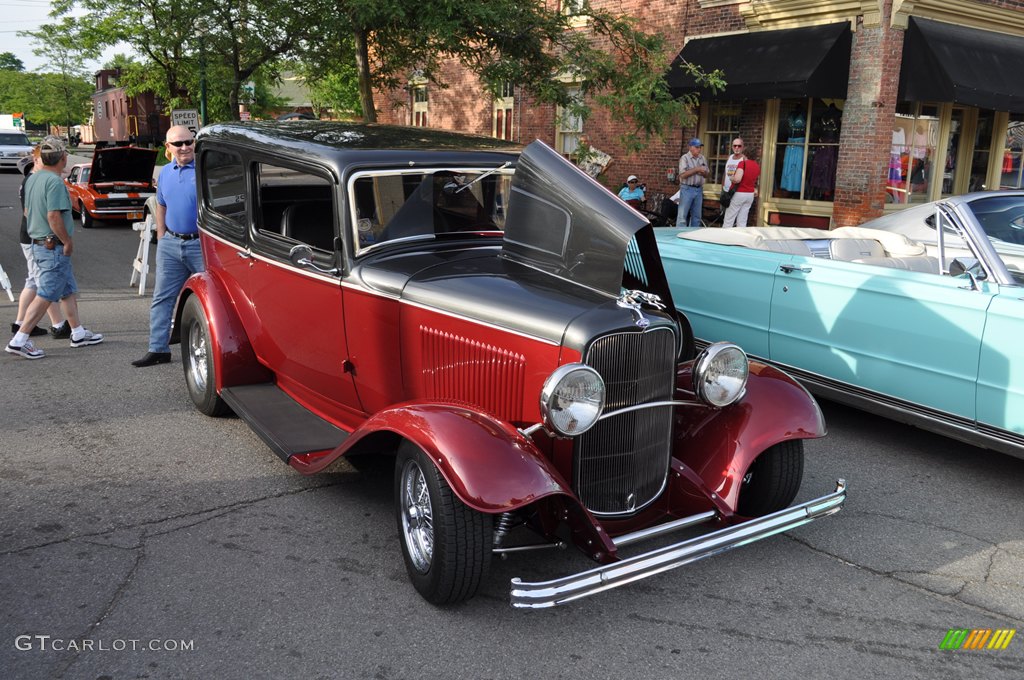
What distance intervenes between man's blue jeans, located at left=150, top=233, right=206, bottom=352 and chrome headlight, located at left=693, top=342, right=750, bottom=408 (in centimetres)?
456

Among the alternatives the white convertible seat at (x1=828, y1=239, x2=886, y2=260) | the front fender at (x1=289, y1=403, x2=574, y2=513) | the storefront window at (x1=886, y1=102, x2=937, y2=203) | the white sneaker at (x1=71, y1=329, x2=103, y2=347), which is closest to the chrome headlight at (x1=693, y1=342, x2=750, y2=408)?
the front fender at (x1=289, y1=403, x2=574, y2=513)

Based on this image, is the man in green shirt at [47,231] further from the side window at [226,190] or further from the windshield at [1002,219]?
the windshield at [1002,219]

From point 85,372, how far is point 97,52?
16107 mm

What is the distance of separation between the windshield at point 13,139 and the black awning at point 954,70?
1636 inches

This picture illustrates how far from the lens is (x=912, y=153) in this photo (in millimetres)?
14070

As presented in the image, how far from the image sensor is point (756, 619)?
3.46 m

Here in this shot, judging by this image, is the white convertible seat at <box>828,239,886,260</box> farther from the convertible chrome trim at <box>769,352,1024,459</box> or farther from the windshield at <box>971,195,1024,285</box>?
the convertible chrome trim at <box>769,352,1024,459</box>

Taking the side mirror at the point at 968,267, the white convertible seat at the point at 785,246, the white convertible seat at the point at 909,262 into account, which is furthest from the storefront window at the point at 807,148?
the side mirror at the point at 968,267

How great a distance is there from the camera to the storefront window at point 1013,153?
15648 millimetres

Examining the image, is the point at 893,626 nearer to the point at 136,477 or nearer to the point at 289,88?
the point at 136,477

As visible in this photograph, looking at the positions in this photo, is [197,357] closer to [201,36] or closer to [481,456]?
[481,456]

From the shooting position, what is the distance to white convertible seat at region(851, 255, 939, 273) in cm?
594

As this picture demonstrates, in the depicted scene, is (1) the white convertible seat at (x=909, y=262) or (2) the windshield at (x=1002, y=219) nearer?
(1) the white convertible seat at (x=909, y=262)

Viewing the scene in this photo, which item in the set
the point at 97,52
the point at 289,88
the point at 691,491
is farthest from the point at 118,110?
the point at 691,491
